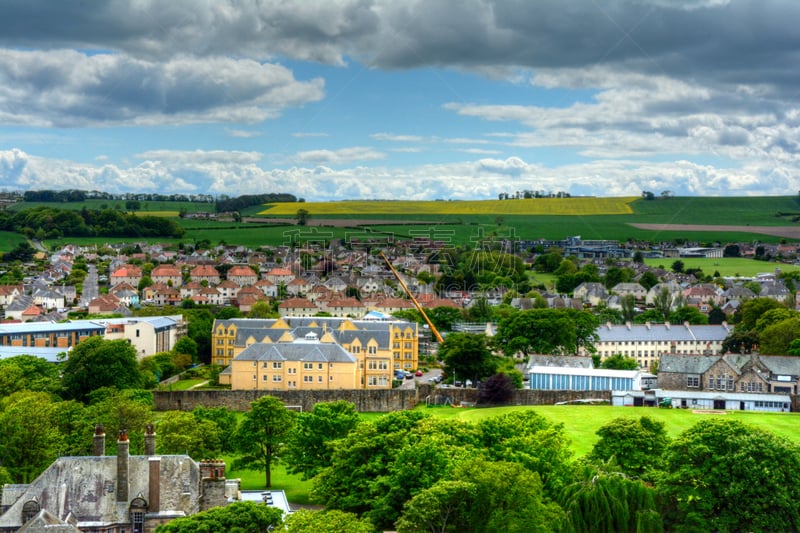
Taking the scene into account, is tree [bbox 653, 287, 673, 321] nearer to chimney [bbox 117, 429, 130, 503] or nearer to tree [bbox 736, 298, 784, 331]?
tree [bbox 736, 298, 784, 331]

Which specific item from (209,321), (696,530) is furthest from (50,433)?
(209,321)

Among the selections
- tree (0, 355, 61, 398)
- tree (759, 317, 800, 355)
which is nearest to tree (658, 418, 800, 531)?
tree (0, 355, 61, 398)

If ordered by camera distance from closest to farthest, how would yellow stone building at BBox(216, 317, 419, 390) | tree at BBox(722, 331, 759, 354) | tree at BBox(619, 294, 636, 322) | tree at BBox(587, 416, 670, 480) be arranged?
tree at BBox(587, 416, 670, 480)
yellow stone building at BBox(216, 317, 419, 390)
tree at BBox(722, 331, 759, 354)
tree at BBox(619, 294, 636, 322)

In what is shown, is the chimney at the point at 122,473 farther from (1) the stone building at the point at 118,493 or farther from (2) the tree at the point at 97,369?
(2) the tree at the point at 97,369

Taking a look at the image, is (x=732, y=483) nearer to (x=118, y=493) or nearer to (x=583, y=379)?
(x=118, y=493)

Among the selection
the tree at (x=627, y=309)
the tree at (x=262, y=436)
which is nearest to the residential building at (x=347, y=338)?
the tree at (x=262, y=436)

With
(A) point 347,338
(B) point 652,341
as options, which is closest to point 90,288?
(A) point 347,338
